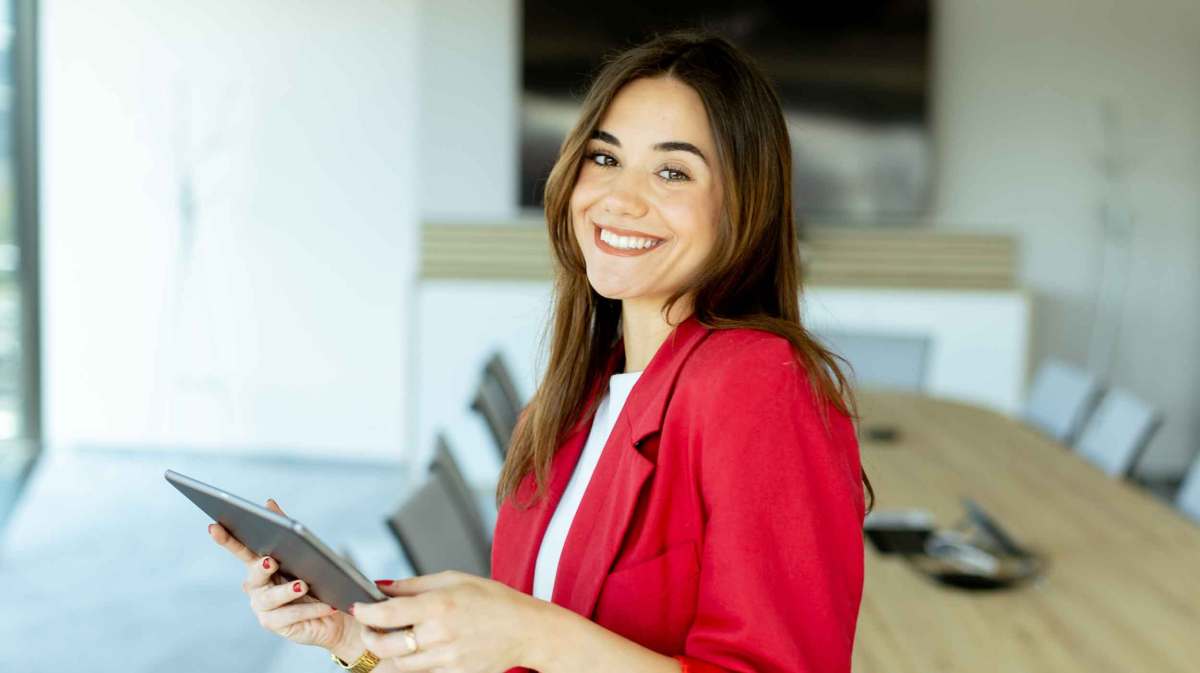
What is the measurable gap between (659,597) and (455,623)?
0.77ft

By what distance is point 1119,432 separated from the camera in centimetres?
417

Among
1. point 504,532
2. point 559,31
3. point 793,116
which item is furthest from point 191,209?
point 504,532

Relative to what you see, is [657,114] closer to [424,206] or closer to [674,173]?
[674,173]

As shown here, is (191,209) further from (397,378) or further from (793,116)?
(793,116)

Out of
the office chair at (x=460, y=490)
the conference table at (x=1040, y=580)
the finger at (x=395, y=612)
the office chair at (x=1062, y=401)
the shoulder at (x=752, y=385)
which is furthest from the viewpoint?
the office chair at (x=1062, y=401)

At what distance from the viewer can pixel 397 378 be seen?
7148mm

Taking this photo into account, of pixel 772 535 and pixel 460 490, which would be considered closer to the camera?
pixel 772 535

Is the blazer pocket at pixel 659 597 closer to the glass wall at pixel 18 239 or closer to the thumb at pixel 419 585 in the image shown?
the thumb at pixel 419 585

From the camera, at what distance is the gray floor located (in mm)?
4328

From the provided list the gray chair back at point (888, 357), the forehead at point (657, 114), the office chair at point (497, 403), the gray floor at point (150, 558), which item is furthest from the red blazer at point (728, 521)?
the gray chair back at point (888, 357)

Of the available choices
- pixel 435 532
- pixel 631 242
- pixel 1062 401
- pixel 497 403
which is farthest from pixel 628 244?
pixel 1062 401

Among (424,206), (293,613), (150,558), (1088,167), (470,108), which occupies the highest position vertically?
(470,108)

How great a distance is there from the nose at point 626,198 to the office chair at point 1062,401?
360 cm

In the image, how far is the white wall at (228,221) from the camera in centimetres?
693
